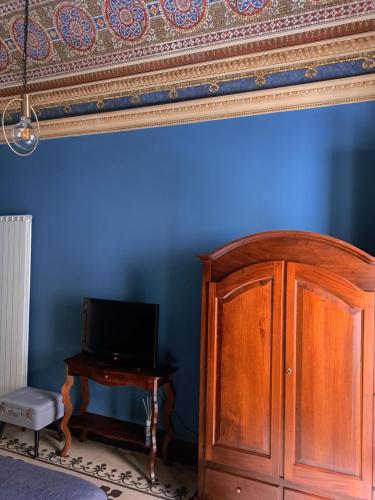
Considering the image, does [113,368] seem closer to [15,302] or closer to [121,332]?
[121,332]

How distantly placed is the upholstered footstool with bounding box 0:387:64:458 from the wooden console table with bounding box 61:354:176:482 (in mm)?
156

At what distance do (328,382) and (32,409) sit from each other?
2288mm

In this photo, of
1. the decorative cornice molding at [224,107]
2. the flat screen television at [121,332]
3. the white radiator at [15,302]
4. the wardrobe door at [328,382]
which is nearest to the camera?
the wardrobe door at [328,382]

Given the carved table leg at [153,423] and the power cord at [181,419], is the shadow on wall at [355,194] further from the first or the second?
the power cord at [181,419]

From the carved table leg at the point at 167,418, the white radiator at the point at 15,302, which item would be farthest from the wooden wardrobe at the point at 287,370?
the white radiator at the point at 15,302

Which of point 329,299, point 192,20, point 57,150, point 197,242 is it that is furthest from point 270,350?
point 57,150

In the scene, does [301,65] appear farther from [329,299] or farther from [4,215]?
[4,215]

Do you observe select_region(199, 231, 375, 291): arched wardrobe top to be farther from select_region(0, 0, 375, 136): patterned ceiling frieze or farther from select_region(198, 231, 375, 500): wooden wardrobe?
select_region(0, 0, 375, 136): patterned ceiling frieze

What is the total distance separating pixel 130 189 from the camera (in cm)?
344

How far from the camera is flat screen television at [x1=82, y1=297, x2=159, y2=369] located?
3.04m

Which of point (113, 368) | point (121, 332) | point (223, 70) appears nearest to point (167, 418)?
point (113, 368)

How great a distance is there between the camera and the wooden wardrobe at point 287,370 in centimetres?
214

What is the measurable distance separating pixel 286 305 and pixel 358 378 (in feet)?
1.71

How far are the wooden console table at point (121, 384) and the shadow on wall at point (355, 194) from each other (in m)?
1.63
